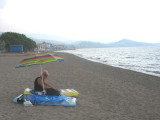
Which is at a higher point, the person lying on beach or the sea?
the person lying on beach

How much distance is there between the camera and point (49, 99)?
6.23 m

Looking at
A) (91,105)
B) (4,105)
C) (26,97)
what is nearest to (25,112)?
(26,97)

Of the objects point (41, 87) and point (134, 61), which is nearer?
point (41, 87)

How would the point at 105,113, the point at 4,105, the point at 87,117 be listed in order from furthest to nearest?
the point at 4,105
the point at 105,113
the point at 87,117

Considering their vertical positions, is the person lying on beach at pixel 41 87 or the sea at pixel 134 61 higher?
the person lying on beach at pixel 41 87

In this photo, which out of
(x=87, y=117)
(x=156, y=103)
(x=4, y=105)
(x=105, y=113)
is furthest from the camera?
(x=156, y=103)

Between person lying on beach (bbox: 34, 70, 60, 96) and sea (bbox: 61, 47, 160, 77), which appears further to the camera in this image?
sea (bbox: 61, 47, 160, 77)

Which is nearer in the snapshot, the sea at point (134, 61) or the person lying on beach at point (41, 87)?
the person lying on beach at point (41, 87)

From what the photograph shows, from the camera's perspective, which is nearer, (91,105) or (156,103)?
(91,105)

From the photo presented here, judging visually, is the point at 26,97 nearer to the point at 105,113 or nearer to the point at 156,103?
the point at 105,113

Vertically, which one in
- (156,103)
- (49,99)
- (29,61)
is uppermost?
(29,61)

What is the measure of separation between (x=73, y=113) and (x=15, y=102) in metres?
Result: 2.45

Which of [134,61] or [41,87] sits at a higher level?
A: [41,87]

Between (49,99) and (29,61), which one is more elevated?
(29,61)
